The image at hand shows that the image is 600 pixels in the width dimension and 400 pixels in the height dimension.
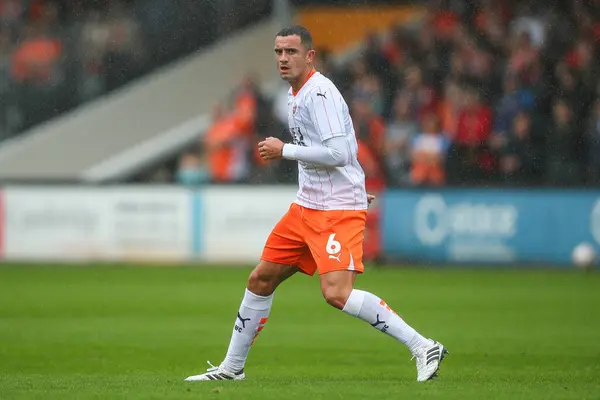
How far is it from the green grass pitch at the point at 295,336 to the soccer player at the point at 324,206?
47 centimetres

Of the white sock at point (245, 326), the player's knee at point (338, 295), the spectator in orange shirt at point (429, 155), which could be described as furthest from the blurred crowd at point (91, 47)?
the player's knee at point (338, 295)

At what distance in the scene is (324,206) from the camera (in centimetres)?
795

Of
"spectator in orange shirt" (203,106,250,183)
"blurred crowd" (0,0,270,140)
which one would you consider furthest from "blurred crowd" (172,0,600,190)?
"blurred crowd" (0,0,270,140)

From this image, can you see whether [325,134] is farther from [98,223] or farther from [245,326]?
[98,223]

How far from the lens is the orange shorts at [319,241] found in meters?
7.81

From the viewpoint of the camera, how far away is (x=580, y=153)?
19906mm

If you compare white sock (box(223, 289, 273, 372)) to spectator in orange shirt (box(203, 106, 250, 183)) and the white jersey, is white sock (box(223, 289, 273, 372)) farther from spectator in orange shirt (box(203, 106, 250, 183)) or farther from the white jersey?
spectator in orange shirt (box(203, 106, 250, 183))

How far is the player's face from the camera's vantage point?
25.8 ft

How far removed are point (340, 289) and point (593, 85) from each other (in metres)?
13.9

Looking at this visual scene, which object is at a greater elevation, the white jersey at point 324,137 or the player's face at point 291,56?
the player's face at point 291,56

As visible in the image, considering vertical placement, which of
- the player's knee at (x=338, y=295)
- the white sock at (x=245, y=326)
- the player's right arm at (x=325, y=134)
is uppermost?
the player's right arm at (x=325, y=134)

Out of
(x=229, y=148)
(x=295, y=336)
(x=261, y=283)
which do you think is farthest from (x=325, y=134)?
(x=229, y=148)

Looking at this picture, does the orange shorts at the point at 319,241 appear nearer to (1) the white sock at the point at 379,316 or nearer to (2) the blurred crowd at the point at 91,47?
(1) the white sock at the point at 379,316

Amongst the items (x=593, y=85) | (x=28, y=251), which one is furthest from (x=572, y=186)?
(x=28, y=251)
